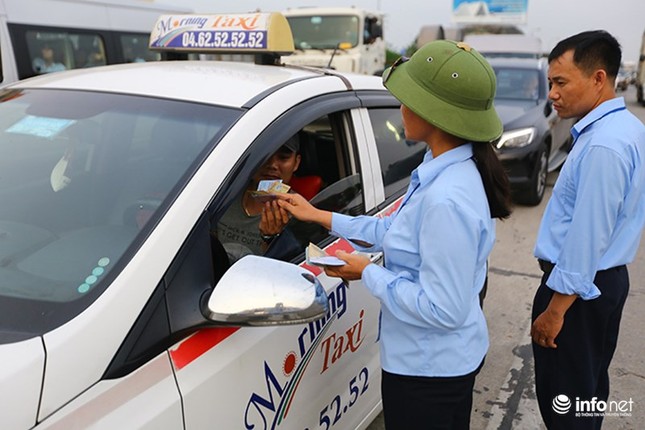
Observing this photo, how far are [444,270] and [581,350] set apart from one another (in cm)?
100

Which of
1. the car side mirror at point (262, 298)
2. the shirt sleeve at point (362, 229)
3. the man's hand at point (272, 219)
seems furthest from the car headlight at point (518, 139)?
the car side mirror at point (262, 298)

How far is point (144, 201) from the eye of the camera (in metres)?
1.42

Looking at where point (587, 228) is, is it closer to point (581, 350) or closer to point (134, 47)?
point (581, 350)

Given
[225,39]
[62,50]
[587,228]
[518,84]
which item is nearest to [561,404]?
[587,228]

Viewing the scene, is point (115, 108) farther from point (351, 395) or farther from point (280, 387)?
point (351, 395)

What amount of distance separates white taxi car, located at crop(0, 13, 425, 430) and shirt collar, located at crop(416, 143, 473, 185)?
16.2 inches

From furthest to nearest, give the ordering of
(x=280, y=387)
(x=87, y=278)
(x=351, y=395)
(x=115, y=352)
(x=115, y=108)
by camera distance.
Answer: (x=351, y=395) < (x=115, y=108) < (x=280, y=387) < (x=87, y=278) < (x=115, y=352)

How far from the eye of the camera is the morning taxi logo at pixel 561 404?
6.83 ft

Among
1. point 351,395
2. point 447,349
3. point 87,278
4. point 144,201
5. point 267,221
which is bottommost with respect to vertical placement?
point 351,395

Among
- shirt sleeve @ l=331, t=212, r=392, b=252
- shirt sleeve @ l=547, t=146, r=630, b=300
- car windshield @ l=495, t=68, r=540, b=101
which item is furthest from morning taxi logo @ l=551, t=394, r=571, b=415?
car windshield @ l=495, t=68, r=540, b=101

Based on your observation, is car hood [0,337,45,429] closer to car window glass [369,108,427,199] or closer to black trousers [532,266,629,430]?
car window glass [369,108,427,199]

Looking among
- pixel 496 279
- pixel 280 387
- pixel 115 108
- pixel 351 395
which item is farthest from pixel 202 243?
pixel 496 279

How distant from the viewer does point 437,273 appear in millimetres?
1326

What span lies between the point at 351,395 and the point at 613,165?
1190 mm
